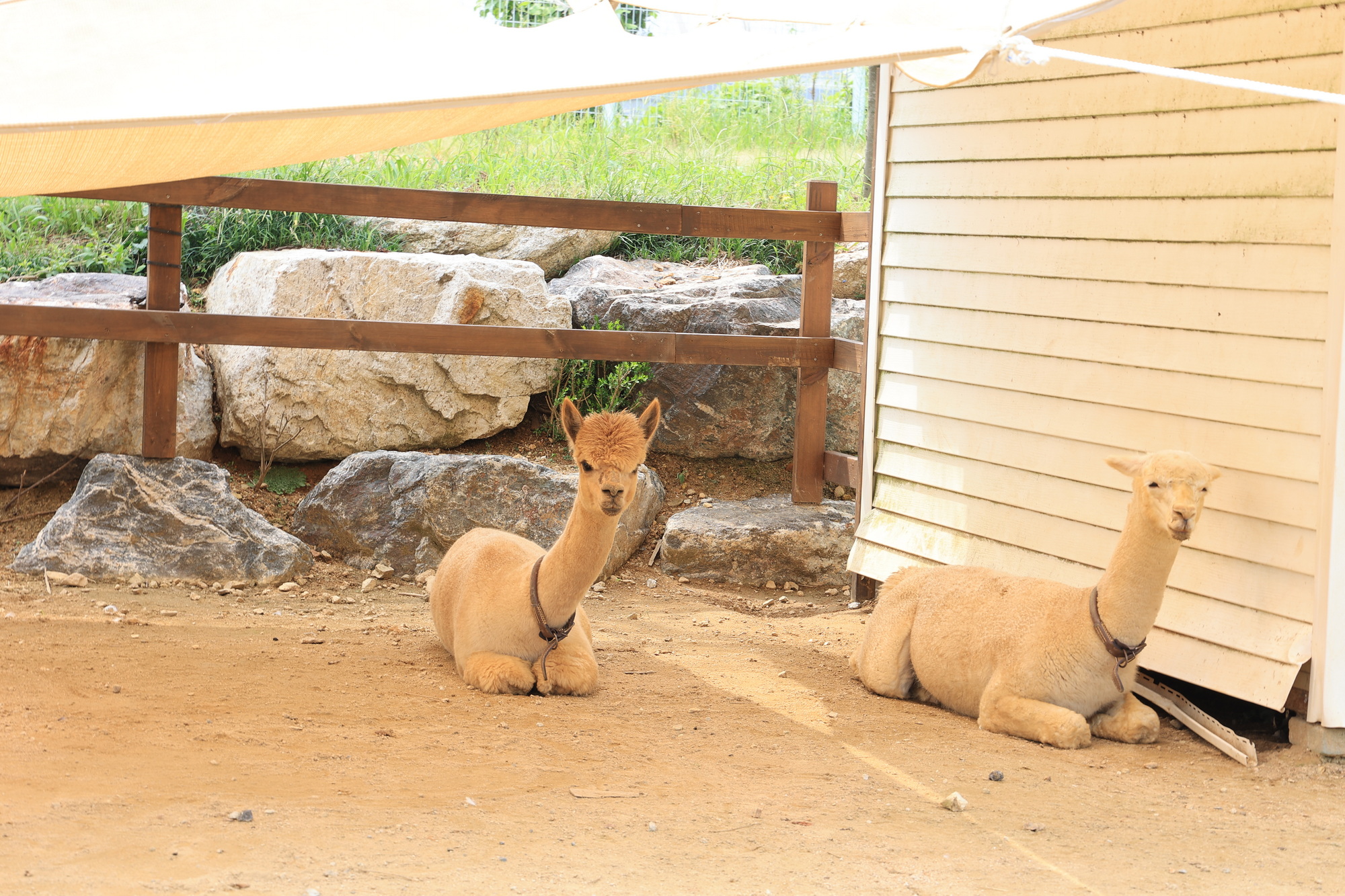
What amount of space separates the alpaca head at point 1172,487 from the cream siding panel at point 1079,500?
37 centimetres

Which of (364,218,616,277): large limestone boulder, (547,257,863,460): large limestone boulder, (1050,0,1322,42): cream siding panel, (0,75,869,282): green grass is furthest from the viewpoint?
(364,218,616,277): large limestone boulder

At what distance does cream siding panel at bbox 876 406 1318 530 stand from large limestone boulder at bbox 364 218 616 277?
345 centimetres

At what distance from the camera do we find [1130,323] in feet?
14.9

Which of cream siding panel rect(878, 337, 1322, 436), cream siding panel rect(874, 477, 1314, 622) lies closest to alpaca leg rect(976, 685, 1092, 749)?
cream siding panel rect(874, 477, 1314, 622)

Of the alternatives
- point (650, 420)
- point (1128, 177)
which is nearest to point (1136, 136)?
point (1128, 177)

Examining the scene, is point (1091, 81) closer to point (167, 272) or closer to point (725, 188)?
point (167, 272)

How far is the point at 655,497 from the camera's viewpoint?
686 centimetres

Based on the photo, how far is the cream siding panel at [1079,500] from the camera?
12.9ft

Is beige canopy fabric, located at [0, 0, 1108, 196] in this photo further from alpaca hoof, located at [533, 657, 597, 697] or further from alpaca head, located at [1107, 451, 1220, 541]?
alpaca hoof, located at [533, 657, 597, 697]

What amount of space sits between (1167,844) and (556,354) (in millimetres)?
3864

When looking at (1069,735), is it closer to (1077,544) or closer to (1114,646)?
(1114,646)

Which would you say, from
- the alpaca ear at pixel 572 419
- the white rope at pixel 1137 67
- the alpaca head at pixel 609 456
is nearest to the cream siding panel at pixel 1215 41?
the white rope at pixel 1137 67

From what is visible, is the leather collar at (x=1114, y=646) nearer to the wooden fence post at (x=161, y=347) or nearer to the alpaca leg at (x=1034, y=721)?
the alpaca leg at (x=1034, y=721)

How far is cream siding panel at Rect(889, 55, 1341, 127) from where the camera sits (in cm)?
392
